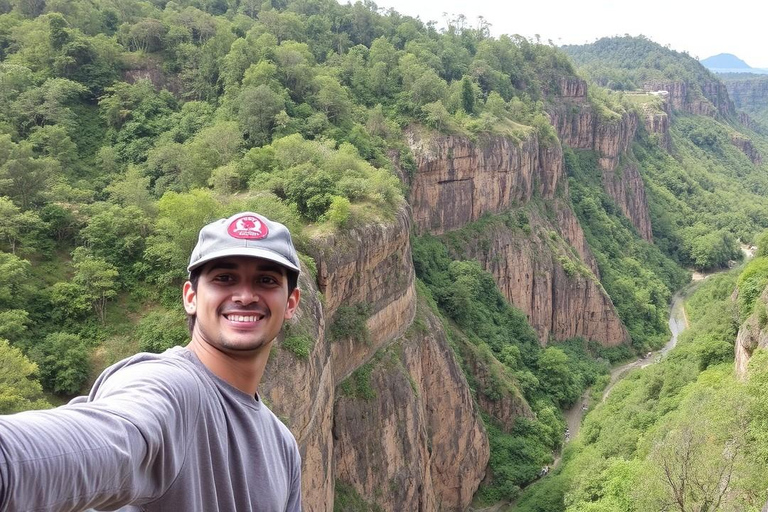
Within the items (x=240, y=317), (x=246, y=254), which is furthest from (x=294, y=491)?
(x=246, y=254)

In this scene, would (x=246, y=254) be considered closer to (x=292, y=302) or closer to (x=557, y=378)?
(x=292, y=302)

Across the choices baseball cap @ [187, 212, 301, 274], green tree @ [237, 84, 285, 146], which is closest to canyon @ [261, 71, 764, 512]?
green tree @ [237, 84, 285, 146]

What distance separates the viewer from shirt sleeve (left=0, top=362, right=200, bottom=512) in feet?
6.97

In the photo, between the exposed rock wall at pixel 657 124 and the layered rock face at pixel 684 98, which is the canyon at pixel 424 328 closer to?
the exposed rock wall at pixel 657 124

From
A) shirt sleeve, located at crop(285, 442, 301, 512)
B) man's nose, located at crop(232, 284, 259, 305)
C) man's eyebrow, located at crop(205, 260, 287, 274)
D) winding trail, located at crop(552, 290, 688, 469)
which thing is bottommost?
winding trail, located at crop(552, 290, 688, 469)

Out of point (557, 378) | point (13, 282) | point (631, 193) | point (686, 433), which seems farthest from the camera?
point (631, 193)

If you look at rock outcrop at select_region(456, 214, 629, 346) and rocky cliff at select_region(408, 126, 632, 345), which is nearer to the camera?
rocky cliff at select_region(408, 126, 632, 345)

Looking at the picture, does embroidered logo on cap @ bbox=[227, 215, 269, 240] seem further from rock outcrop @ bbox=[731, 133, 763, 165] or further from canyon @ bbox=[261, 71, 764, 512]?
rock outcrop @ bbox=[731, 133, 763, 165]

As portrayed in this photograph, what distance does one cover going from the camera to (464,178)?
60719mm

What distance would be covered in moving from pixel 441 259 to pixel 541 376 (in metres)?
16.9

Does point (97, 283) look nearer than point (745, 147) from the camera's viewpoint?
Yes

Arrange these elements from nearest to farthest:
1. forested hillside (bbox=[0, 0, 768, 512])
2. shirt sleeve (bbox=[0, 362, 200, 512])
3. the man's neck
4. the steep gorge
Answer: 1. shirt sleeve (bbox=[0, 362, 200, 512])
2. the man's neck
3. forested hillside (bbox=[0, 0, 768, 512])
4. the steep gorge

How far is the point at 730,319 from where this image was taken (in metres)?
37.4

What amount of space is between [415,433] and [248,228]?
33.2 m
